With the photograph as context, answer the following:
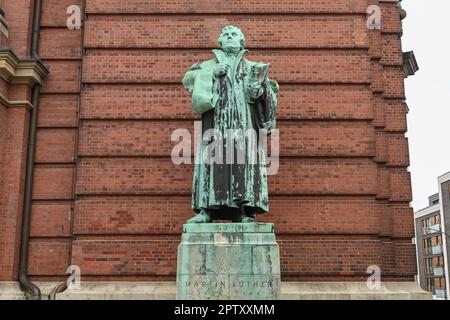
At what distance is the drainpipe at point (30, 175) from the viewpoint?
1055 centimetres

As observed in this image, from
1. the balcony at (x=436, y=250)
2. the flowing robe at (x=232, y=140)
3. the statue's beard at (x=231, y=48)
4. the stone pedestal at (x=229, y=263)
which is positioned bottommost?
the stone pedestal at (x=229, y=263)

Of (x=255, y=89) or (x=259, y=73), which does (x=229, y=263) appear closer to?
(x=255, y=89)

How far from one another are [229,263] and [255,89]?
2.26 metres

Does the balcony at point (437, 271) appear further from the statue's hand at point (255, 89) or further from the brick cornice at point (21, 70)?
the statue's hand at point (255, 89)

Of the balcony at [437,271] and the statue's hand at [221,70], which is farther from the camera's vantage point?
the balcony at [437,271]

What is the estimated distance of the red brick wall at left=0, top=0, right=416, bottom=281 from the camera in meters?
10.5

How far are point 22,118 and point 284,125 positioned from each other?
5144 millimetres

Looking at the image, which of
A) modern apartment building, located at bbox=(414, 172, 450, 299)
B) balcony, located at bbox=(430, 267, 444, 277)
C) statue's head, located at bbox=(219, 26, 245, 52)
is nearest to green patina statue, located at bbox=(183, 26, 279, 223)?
statue's head, located at bbox=(219, 26, 245, 52)

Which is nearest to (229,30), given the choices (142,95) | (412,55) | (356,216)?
(142,95)

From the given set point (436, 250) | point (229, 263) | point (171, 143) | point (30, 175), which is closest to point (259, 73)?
point (229, 263)

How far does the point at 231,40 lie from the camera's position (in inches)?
300

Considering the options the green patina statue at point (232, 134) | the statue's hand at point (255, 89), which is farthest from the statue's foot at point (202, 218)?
the statue's hand at point (255, 89)

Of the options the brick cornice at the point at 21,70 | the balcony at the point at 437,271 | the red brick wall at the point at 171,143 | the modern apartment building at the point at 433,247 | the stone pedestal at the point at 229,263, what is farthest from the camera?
the balcony at the point at 437,271

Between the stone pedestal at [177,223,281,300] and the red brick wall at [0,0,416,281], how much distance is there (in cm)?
354
